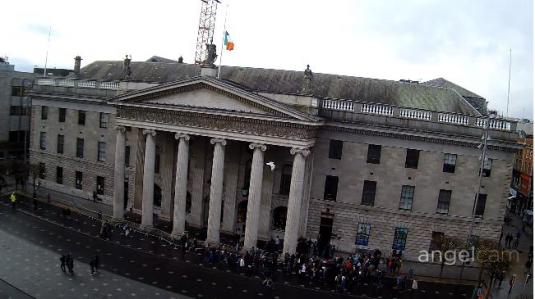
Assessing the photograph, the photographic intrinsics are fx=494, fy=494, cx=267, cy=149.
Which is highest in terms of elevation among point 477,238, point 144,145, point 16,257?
point 144,145

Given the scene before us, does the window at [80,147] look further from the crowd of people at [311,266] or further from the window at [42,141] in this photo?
the crowd of people at [311,266]

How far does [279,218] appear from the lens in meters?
42.0

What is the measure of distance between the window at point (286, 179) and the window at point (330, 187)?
3.04 meters

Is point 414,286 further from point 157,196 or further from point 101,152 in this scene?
point 101,152

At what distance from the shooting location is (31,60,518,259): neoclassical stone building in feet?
121

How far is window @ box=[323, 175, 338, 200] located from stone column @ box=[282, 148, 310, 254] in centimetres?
387

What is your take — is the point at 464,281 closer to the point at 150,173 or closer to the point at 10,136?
the point at 150,173

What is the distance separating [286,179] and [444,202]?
12622mm

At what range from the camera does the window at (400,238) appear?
39656 millimetres

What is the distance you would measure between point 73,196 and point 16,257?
1796cm

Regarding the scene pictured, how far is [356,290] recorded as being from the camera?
110ft

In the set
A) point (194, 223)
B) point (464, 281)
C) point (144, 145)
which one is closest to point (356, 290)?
point (464, 281)

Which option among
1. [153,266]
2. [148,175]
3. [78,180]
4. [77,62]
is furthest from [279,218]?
[77,62]

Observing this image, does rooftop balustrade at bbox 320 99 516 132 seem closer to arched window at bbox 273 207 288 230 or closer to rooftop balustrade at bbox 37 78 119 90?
arched window at bbox 273 207 288 230
